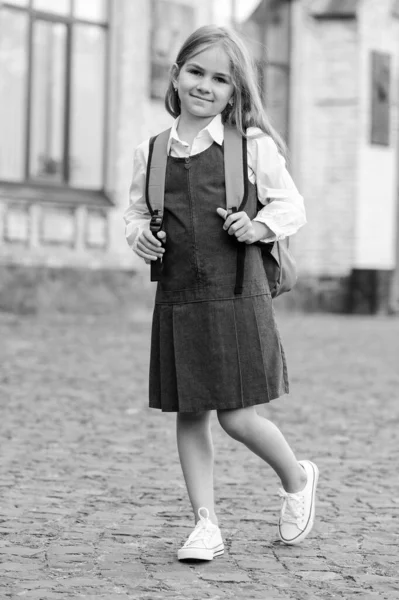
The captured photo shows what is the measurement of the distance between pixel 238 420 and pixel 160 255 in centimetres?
54

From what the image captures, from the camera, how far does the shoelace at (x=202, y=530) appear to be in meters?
4.03

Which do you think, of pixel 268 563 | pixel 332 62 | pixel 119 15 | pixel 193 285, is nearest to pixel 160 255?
pixel 193 285

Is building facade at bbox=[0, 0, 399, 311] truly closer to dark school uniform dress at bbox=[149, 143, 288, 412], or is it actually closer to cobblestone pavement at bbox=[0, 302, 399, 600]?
cobblestone pavement at bbox=[0, 302, 399, 600]

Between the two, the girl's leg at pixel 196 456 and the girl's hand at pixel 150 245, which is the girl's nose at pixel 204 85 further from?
the girl's leg at pixel 196 456

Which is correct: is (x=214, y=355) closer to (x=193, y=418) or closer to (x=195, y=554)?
(x=193, y=418)

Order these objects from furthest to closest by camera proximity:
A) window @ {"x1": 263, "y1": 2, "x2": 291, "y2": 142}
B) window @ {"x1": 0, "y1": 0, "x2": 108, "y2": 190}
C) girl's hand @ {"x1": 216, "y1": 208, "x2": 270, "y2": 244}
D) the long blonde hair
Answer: window @ {"x1": 263, "y1": 2, "x2": 291, "y2": 142}, window @ {"x1": 0, "y1": 0, "x2": 108, "y2": 190}, the long blonde hair, girl's hand @ {"x1": 216, "y1": 208, "x2": 270, "y2": 244}

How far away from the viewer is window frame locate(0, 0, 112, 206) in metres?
16.3

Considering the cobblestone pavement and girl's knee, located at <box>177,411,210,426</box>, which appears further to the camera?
girl's knee, located at <box>177,411,210,426</box>

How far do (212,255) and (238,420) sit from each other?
49 centimetres

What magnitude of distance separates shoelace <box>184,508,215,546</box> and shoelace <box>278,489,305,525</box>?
300 mm

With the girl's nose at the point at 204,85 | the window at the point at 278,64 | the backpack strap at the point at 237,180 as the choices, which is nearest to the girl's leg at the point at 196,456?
the backpack strap at the point at 237,180

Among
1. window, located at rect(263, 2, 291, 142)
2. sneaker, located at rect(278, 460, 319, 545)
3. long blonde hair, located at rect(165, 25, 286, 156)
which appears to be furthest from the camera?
window, located at rect(263, 2, 291, 142)

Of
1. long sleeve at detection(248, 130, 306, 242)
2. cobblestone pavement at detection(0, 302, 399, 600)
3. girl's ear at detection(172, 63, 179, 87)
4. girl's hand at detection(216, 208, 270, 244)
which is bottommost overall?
cobblestone pavement at detection(0, 302, 399, 600)

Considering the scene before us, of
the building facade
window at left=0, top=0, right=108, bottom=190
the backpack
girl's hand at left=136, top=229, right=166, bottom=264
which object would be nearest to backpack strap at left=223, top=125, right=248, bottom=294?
the backpack
